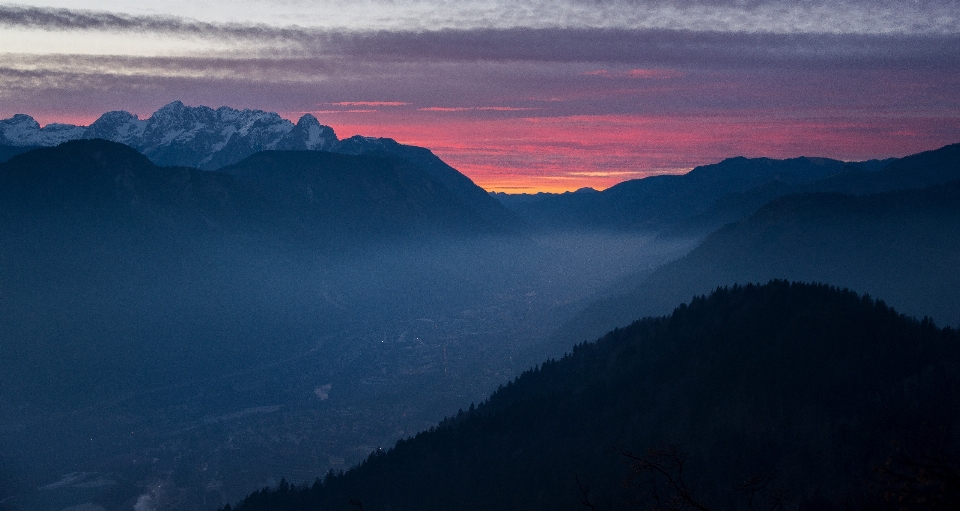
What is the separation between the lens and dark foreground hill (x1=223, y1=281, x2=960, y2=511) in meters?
122

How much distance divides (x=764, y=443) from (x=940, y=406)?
3149 centimetres

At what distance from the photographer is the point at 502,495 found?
154 metres

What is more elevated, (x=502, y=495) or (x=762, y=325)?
(x=762, y=325)

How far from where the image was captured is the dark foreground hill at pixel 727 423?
399ft

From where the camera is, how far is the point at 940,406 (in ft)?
388

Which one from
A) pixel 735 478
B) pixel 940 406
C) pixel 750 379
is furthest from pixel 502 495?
pixel 940 406

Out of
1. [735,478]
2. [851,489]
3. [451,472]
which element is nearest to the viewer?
[851,489]

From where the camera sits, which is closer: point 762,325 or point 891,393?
point 891,393

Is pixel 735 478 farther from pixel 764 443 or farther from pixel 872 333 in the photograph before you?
pixel 872 333

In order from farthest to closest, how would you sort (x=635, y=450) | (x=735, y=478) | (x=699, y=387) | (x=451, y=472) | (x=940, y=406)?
(x=451, y=472) < (x=699, y=387) < (x=635, y=450) < (x=735, y=478) < (x=940, y=406)

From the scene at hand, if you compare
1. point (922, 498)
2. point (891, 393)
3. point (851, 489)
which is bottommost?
point (851, 489)

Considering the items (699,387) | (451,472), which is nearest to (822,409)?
(699,387)

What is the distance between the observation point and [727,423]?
147250 mm

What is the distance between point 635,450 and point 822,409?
133 ft
